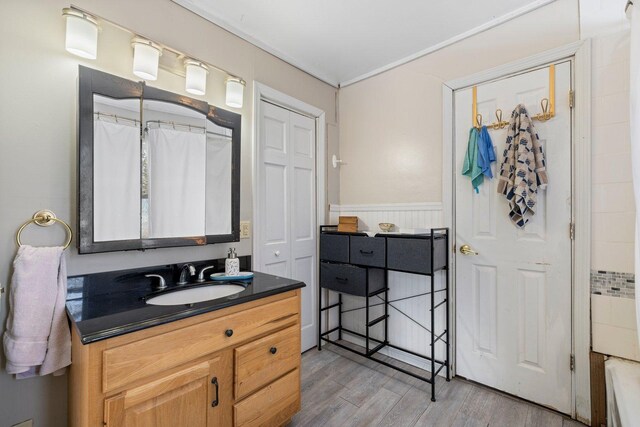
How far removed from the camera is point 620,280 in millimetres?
1558

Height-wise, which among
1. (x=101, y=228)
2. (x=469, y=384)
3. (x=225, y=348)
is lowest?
(x=469, y=384)

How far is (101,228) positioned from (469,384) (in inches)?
95.5

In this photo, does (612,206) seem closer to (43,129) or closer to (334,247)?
(334,247)

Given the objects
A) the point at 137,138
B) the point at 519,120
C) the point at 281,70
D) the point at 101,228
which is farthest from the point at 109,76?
the point at 519,120

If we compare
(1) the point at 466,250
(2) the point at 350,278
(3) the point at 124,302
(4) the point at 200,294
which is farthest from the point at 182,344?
(1) the point at 466,250

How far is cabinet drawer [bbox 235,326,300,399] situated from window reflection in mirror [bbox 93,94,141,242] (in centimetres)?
81

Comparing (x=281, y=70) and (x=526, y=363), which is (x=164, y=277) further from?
(x=526, y=363)

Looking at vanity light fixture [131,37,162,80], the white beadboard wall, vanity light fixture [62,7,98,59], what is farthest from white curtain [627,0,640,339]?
vanity light fixture [62,7,98,59]

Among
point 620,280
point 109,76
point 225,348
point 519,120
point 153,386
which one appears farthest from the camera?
point 519,120

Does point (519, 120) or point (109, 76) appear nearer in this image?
point (109, 76)

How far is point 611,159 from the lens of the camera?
62.0 inches

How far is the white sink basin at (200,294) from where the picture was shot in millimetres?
1513

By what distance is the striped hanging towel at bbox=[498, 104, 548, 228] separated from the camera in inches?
68.4

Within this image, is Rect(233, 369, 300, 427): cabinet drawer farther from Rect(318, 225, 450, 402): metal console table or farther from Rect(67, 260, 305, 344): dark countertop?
Rect(318, 225, 450, 402): metal console table
